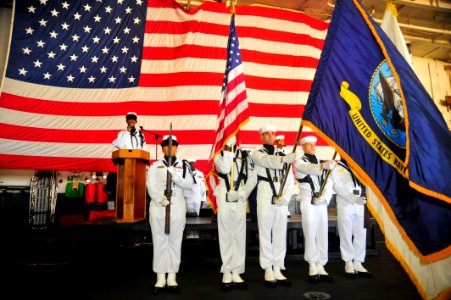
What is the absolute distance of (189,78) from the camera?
6.29 meters

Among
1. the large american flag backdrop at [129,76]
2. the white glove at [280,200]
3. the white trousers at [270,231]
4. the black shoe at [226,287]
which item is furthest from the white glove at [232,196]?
the large american flag backdrop at [129,76]

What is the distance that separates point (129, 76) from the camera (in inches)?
240

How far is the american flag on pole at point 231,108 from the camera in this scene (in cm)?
353

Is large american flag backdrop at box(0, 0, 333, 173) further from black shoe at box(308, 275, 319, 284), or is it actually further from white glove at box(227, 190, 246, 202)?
black shoe at box(308, 275, 319, 284)

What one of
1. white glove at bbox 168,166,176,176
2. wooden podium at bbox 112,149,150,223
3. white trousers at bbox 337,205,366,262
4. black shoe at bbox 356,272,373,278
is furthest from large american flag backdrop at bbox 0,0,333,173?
black shoe at bbox 356,272,373,278

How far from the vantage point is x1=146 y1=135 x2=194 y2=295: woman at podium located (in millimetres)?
3213

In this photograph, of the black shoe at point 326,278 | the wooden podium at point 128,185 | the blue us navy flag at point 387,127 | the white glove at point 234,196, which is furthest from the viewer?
the wooden podium at point 128,185

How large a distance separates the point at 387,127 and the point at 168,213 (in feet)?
7.32

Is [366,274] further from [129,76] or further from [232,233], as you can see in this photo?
[129,76]

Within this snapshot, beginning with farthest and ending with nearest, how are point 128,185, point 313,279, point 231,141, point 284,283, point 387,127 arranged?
point 128,185, point 231,141, point 313,279, point 284,283, point 387,127

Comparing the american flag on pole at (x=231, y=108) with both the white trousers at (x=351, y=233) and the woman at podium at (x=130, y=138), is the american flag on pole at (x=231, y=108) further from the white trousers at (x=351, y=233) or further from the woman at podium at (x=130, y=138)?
the white trousers at (x=351, y=233)

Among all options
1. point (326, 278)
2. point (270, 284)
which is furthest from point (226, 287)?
point (326, 278)

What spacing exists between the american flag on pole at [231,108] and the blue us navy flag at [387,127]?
145 cm

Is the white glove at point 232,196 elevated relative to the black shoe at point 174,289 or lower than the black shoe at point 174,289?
elevated
